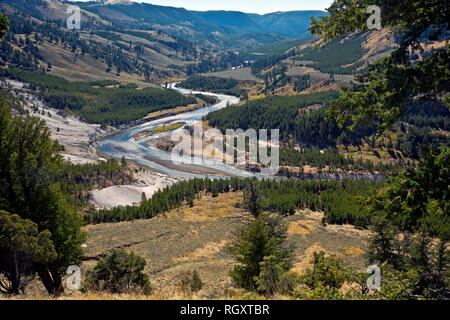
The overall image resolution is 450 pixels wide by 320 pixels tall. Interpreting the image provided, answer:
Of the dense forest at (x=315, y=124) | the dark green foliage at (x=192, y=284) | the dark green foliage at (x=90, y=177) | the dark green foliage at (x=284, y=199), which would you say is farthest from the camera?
the dense forest at (x=315, y=124)

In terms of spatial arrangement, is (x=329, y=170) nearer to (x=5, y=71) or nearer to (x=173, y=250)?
(x=173, y=250)

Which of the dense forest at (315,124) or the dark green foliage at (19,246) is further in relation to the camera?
the dense forest at (315,124)

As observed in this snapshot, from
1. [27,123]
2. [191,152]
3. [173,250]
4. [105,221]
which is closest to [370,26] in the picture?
[27,123]

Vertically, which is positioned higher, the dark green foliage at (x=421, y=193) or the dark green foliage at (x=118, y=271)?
the dark green foliage at (x=421, y=193)

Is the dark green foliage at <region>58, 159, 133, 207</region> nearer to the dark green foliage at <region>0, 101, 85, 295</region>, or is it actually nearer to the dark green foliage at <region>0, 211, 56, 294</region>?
the dark green foliage at <region>0, 101, 85, 295</region>

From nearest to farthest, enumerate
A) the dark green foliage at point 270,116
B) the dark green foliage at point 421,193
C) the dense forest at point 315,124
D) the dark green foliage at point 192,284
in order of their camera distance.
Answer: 1. the dark green foliage at point 421,193
2. the dark green foliage at point 192,284
3. the dense forest at point 315,124
4. the dark green foliage at point 270,116

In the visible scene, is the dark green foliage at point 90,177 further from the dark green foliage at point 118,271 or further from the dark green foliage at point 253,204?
the dark green foliage at point 253,204

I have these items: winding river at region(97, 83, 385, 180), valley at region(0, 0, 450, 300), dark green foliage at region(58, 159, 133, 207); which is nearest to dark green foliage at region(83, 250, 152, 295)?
valley at region(0, 0, 450, 300)

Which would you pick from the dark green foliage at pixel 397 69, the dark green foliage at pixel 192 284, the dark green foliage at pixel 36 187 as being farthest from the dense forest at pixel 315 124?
the dark green foliage at pixel 397 69

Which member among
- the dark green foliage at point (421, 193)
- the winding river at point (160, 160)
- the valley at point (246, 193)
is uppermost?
the dark green foliage at point (421, 193)
